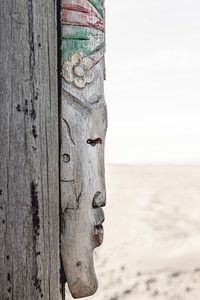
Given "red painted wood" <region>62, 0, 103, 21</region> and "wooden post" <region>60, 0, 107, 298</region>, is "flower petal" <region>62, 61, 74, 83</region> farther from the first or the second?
"red painted wood" <region>62, 0, 103, 21</region>

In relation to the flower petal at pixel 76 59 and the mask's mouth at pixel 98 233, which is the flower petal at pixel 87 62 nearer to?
the flower petal at pixel 76 59

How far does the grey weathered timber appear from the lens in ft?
4.13

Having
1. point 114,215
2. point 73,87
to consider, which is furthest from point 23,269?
point 114,215

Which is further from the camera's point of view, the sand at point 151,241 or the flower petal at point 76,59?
the sand at point 151,241

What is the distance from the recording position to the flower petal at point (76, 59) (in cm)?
138

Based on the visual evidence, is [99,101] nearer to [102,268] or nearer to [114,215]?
[102,268]

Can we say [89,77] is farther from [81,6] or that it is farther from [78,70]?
[81,6]

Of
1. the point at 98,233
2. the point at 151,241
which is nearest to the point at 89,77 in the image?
the point at 98,233

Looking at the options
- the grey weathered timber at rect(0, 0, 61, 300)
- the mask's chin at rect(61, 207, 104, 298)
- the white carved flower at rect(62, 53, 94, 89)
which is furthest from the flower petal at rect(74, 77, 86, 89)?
the mask's chin at rect(61, 207, 104, 298)

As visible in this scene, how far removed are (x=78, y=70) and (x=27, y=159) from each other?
30 cm

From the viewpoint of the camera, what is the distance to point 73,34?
1.39 m

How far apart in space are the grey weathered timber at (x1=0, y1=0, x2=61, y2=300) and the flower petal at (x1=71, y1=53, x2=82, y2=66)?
0.09 meters

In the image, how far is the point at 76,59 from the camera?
139 centimetres

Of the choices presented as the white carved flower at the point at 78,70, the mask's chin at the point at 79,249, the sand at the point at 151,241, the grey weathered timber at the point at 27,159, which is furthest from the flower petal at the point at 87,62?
the sand at the point at 151,241
